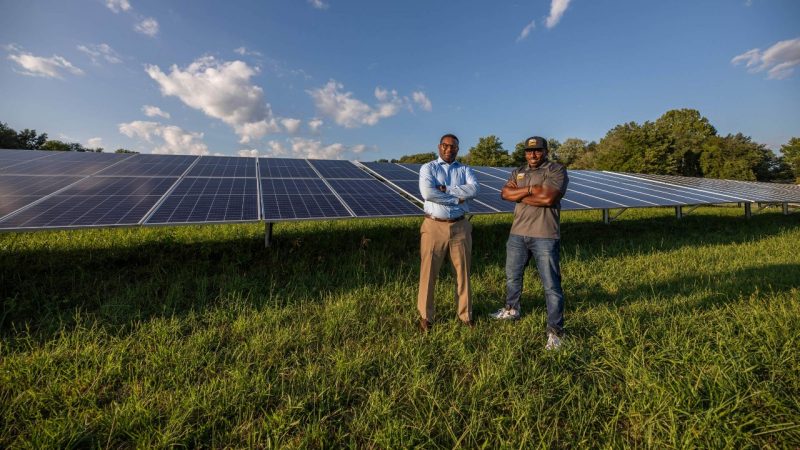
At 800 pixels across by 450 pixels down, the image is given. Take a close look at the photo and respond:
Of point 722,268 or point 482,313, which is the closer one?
point 482,313

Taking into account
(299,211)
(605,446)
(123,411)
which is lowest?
(605,446)

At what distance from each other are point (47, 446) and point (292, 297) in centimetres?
279

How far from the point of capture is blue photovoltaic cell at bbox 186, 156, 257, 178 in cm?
823

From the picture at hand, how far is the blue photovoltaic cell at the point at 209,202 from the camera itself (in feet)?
A: 16.2

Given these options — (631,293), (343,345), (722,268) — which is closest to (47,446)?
(343,345)

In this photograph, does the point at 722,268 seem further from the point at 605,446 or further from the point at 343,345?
the point at 343,345

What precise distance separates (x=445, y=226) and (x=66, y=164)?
10.6 m

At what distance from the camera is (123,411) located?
2.46 meters

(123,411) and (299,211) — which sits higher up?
(299,211)

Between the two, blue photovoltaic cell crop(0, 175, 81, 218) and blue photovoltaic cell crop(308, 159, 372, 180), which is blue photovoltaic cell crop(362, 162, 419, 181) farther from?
blue photovoltaic cell crop(0, 175, 81, 218)

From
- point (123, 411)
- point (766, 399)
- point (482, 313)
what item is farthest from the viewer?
point (482, 313)

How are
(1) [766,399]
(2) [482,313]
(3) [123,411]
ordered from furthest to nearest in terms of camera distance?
(2) [482,313]
(1) [766,399]
(3) [123,411]

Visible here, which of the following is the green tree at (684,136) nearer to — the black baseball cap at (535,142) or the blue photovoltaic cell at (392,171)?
the blue photovoltaic cell at (392,171)

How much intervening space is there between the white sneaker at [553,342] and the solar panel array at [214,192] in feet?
10.2
